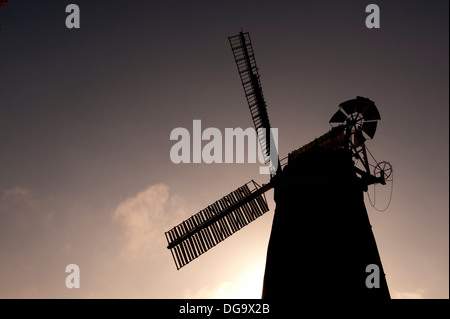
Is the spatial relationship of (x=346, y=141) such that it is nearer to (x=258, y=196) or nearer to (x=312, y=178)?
(x=312, y=178)

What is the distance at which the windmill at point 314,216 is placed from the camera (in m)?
6.80

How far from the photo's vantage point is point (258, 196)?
1120 cm

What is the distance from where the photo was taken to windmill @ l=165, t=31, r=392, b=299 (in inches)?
268

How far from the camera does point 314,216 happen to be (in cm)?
747

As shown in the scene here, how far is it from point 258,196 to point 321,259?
15.3 ft
